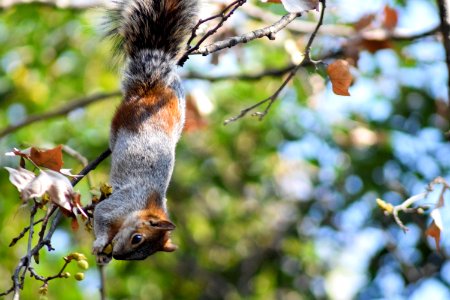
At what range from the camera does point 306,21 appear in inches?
167

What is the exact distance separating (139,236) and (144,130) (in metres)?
0.37

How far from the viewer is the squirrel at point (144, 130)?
2354mm

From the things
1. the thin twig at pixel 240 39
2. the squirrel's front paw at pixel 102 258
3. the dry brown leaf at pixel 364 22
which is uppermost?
the thin twig at pixel 240 39

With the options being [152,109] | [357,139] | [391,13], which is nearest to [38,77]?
[357,139]

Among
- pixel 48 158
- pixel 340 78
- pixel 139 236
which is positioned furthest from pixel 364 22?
pixel 48 158

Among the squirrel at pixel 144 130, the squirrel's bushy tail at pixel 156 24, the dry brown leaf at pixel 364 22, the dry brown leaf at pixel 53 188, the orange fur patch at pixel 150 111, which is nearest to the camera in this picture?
the dry brown leaf at pixel 53 188

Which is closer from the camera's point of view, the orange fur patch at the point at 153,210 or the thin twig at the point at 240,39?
the thin twig at the point at 240,39

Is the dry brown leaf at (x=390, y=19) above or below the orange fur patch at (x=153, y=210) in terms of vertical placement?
below

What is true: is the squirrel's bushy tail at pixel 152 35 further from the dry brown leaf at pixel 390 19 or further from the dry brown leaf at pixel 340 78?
the dry brown leaf at pixel 390 19

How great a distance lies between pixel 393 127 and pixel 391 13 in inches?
44.8

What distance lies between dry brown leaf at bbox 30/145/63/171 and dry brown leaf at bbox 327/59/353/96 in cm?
82

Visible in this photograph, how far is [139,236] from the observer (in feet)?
7.60

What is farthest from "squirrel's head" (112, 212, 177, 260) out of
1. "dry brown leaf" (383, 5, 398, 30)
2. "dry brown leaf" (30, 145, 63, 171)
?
"dry brown leaf" (383, 5, 398, 30)

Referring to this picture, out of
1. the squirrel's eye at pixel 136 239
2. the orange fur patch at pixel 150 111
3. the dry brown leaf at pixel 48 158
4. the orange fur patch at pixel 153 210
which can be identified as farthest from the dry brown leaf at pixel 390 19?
the dry brown leaf at pixel 48 158
